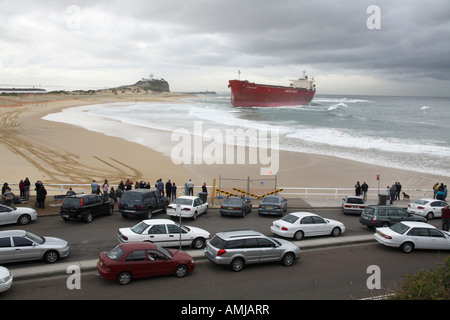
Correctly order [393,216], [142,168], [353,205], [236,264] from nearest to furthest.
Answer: [236,264], [393,216], [353,205], [142,168]

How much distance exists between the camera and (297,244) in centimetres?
1532

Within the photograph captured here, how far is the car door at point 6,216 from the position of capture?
52.9 ft

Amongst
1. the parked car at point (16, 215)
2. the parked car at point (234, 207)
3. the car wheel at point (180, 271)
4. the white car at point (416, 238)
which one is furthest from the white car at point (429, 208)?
the parked car at point (16, 215)

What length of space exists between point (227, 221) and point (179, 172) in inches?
460

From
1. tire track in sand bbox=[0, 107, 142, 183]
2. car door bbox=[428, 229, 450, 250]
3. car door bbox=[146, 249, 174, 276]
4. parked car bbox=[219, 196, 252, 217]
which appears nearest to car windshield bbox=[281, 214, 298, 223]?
parked car bbox=[219, 196, 252, 217]

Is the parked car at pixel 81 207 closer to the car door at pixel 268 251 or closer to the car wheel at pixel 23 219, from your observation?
the car wheel at pixel 23 219

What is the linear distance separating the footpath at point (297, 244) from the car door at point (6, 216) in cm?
241

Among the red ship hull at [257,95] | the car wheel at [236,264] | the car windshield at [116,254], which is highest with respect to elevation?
the red ship hull at [257,95]

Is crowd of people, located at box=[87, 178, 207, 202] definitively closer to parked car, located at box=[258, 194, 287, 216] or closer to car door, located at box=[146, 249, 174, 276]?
parked car, located at box=[258, 194, 287, 216]

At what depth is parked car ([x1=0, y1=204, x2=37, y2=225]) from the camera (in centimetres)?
1620

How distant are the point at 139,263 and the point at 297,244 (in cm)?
709

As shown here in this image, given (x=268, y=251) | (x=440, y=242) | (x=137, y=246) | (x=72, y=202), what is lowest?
(x=440, y=242)

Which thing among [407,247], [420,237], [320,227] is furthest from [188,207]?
[420,237]

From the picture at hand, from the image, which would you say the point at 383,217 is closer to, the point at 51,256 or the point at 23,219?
the point at 51,256
